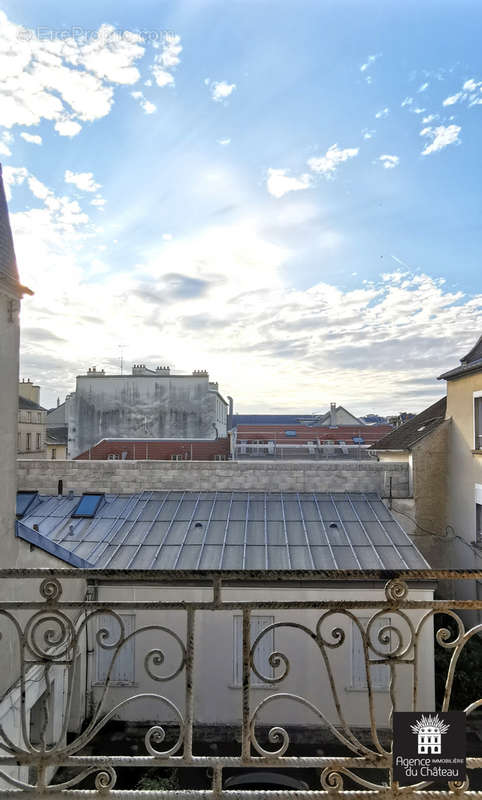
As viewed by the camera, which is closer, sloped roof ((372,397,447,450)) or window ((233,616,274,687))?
window ((233,616,274,687))

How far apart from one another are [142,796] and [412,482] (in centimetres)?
1409

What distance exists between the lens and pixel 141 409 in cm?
3584

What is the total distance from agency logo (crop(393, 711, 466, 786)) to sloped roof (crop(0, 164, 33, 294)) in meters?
6.29

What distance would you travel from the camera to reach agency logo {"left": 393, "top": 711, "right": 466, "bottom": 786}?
225 cm

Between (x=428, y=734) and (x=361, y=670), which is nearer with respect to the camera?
(x=428, y=734)

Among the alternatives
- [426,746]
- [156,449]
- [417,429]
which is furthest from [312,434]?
[426,746]

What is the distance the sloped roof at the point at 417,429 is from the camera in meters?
16.0

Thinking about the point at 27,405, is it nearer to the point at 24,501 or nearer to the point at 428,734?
the point at 24,501

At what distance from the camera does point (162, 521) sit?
13078 mm

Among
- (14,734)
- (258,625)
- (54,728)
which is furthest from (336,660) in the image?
(14,734)

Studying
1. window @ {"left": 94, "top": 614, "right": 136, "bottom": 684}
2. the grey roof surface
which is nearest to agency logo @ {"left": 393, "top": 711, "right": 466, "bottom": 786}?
the grey roof surface

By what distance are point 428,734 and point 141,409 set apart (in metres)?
34.7

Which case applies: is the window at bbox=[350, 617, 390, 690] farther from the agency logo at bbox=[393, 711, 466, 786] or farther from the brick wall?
the brick wall

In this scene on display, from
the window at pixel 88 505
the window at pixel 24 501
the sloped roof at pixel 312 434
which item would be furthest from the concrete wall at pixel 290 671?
the sloped roof at pixel 312 434
